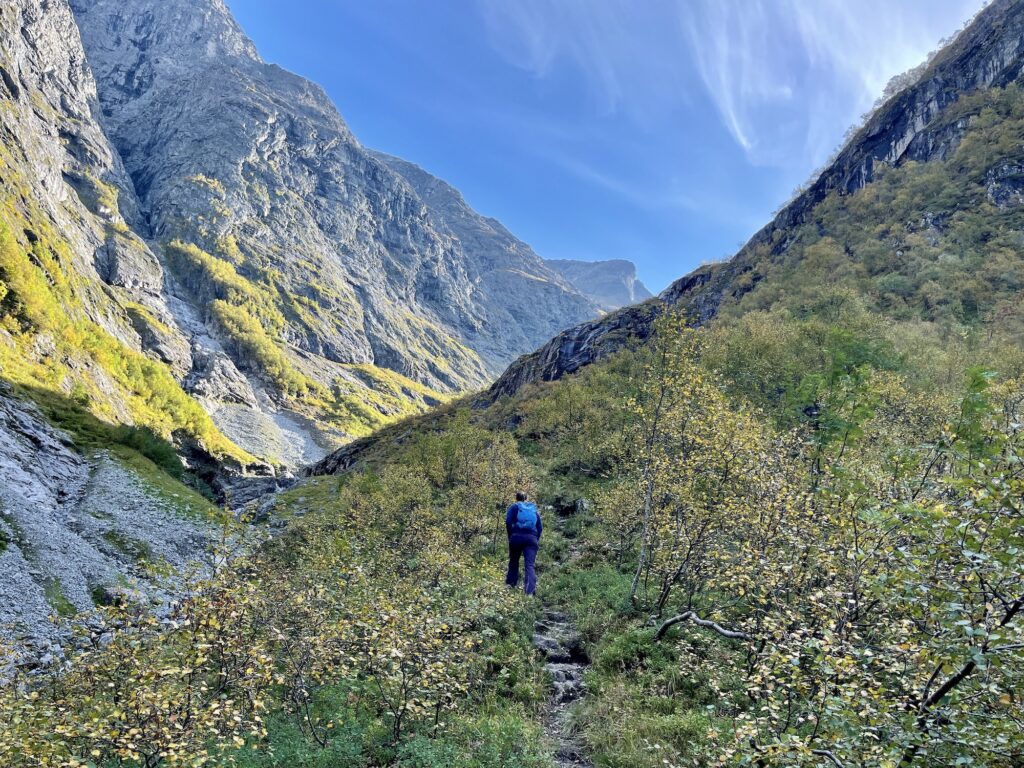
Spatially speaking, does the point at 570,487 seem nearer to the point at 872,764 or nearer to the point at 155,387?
the point at 872,764

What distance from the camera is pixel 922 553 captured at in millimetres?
5727

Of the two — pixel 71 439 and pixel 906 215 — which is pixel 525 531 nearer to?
pixel 71 439

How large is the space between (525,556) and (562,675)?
144 inches

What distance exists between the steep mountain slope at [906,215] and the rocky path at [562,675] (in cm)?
7517

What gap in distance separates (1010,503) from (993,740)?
2108 millimetres

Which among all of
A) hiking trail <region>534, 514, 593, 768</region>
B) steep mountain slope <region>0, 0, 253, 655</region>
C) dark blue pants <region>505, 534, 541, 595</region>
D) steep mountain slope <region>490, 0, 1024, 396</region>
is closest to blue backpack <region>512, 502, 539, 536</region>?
dark blue pants <region>505, 534, 541, 595</region>

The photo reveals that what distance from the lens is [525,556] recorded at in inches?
647

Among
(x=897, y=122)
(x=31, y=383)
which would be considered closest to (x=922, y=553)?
(x=31, y=383)

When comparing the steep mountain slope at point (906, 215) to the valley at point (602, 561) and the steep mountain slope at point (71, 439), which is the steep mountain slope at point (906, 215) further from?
the steep mountain slope at point (71, 439)

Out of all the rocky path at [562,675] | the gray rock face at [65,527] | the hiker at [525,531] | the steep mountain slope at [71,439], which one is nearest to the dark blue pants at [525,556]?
the hiker at [525,531]

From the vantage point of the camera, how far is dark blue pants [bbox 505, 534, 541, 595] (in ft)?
54.6

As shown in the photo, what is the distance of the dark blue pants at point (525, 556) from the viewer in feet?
54.6

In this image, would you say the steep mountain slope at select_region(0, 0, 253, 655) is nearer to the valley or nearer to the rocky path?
the valley

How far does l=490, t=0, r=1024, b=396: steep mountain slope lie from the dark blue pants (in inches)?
2957
